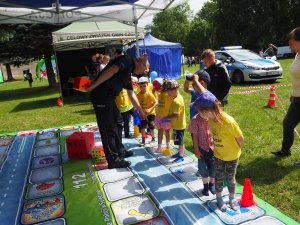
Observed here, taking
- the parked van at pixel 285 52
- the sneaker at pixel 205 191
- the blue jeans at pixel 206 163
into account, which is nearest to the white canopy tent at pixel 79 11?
the blue jeans at pixel 206 163

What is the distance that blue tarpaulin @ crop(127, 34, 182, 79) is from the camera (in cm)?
1856

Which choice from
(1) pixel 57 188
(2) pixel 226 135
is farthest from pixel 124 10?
(2) pixel 226 135

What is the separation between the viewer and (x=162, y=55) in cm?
1905

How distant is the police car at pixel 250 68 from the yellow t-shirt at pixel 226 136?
10.7 metres

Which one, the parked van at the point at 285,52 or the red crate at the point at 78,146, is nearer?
the red crate at the point at 78,146

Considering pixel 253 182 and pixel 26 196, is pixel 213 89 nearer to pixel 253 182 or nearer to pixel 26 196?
pixel 253 182

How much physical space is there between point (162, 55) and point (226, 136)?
16.4 m

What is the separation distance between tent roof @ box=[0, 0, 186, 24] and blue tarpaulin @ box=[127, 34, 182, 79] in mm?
10466

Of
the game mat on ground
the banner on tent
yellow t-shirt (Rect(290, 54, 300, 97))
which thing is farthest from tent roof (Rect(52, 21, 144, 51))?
yellow t-shirt (Rect(290, 54, 300, 97))

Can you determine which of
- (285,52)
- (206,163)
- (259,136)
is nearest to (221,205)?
(206,163)

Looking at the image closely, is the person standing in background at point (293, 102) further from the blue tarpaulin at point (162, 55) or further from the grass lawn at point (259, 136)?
the blue tarpaulin at point (162, 55)

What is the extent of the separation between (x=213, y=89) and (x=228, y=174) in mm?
1424

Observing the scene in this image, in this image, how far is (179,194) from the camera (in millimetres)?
3883

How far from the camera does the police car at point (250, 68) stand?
514 inches
